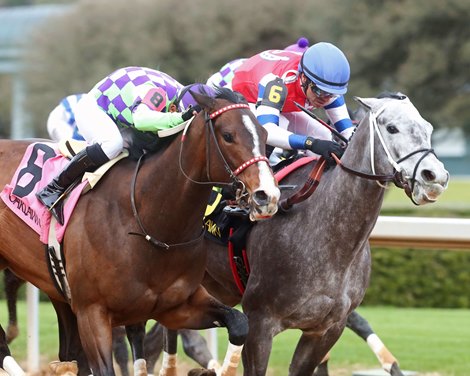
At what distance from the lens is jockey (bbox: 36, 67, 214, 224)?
4836 millimetres

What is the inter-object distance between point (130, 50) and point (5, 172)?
78.3 ft

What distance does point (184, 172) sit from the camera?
15.3 ft

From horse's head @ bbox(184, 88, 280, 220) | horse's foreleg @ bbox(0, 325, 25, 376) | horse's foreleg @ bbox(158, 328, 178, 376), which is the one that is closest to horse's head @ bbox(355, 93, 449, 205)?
horse's head @ bbox(184, 88, 280, 220)

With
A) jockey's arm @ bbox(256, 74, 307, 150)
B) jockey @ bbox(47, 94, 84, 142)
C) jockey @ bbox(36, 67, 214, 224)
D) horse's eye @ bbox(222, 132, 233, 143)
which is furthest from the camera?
jockey @ bbox(47, 94, 84, 142)

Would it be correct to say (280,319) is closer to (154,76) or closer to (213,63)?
(154,76)

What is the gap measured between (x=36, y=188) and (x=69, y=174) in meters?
0.32

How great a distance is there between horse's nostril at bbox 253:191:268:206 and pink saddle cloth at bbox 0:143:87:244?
3.89 ft

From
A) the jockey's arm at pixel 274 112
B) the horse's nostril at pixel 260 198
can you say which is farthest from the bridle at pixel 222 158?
the jockey's arm at pixel 274 112

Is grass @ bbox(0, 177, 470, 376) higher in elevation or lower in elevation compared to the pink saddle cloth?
lower

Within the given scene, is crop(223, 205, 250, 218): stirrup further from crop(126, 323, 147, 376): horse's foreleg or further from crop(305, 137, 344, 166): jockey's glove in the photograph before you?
crop(126, 323, 147, 376): horse's foreleg

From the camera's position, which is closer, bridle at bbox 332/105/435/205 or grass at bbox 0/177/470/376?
bridle at bbox 332/105/435/205

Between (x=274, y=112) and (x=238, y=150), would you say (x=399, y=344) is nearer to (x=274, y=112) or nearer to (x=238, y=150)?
(x=274, y=112)

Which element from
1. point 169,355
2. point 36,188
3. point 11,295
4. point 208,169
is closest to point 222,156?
point 208,169

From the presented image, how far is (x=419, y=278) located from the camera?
10.9 m
